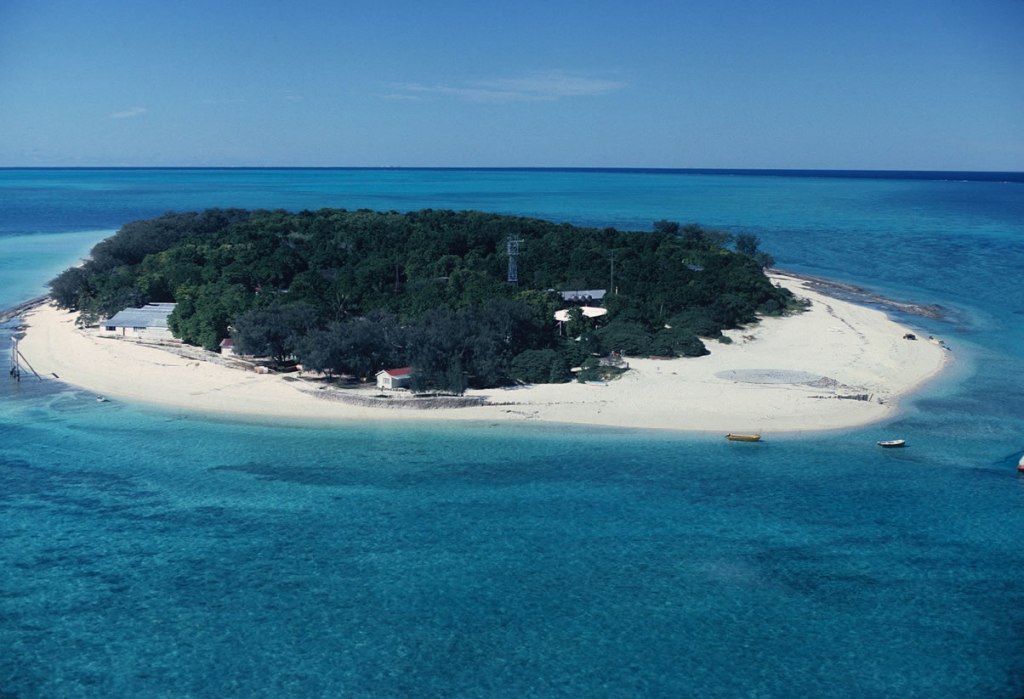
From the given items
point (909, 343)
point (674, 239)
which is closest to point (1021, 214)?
point (674, 239)

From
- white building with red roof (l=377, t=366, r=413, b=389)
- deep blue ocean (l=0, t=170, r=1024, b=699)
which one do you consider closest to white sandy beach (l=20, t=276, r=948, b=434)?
deep blue ocean (l=0, t=170, r=1024, b=699)

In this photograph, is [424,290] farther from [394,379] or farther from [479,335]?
[394,379]

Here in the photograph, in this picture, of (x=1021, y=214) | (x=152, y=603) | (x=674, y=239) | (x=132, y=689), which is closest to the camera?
(x=132, y=689)

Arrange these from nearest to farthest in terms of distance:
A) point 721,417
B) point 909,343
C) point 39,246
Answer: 1. point 721,417
2. point 909,343
3. point 39,246

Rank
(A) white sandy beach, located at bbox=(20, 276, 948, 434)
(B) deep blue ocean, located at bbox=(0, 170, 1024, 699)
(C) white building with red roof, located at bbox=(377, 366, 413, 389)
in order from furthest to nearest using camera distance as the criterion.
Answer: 1. (C) white building with red roof, located at bbox=(377, 366, 413, 389)
2. (A) white sandy beach, located at bbox=(20, 276, 948, 434)
3. (B) deep blue ocean, located at bbox=(0, 170, 1024, 699)

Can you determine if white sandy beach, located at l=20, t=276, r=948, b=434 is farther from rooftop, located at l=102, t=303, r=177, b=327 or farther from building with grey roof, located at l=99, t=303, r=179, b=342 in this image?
rooftop, located at l=102, t=303, r=177, b=327

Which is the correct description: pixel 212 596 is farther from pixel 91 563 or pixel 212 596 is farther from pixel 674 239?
pixel 674 239

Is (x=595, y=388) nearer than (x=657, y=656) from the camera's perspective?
No
